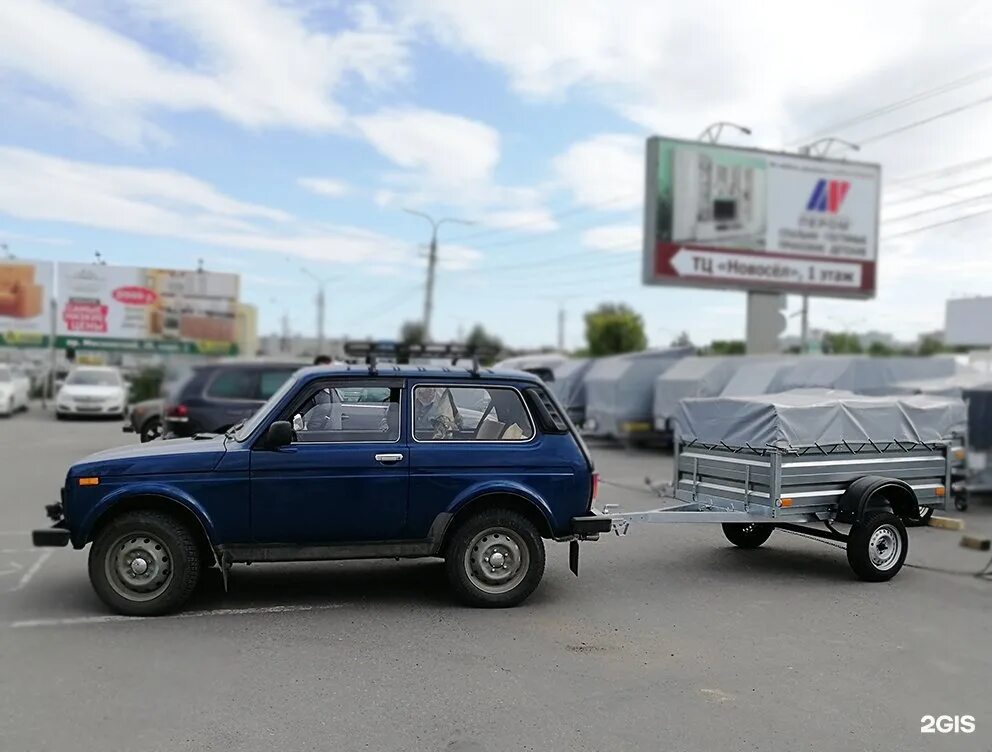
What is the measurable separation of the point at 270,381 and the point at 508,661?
389 inches

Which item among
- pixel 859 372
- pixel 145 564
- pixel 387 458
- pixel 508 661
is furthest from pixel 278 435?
pixel 859 372

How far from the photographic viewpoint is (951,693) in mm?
5125

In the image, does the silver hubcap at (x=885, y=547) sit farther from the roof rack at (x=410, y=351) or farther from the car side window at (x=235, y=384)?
the car side window at (x=235, y=384)

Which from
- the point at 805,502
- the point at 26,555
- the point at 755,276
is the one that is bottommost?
the point at 26,555

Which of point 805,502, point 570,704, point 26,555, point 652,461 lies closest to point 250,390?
point 26,555

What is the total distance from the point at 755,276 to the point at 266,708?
27326mm

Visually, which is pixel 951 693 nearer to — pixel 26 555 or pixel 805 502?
pixel 805 502

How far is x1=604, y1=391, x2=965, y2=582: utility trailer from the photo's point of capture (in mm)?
7535

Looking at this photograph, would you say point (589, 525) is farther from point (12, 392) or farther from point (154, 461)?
point (12, 392)

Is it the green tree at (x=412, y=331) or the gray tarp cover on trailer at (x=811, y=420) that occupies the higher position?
the green tree at (x=412, y=331)

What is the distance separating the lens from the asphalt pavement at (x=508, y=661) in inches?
174

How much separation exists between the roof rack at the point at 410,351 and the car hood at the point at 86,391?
62.5ft

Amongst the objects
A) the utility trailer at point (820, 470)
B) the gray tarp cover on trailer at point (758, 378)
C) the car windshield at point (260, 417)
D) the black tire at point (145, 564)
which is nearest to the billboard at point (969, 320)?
the gray tarp cover on trailer at point (758, 378)

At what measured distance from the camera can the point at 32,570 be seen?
7570 millimetres
